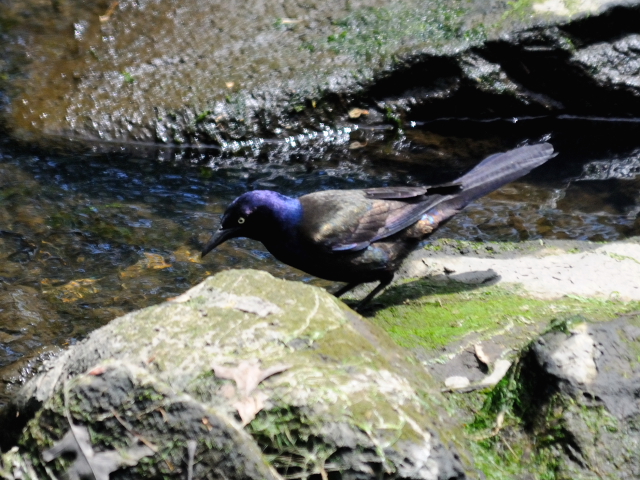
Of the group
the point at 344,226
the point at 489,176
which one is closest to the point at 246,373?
the point at 344,226

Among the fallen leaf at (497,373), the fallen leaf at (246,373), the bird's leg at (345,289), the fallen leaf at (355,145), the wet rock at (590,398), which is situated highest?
the fallen leaf at (246,373)

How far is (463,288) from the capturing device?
4.81 metres

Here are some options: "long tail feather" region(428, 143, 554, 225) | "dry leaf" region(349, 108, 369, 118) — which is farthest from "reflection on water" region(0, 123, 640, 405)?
"long tail feather" region(428, 143, 554, 225)

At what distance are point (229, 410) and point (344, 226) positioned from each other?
2.37 meters

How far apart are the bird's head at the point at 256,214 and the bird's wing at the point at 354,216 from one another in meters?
0.15

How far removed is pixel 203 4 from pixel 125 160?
2.62 meters

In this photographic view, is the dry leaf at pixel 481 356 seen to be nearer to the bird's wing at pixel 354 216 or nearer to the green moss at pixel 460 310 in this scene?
the green moss at pixel 460 310

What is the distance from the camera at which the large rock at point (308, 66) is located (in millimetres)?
8086

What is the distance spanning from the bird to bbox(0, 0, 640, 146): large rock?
325 centimetres

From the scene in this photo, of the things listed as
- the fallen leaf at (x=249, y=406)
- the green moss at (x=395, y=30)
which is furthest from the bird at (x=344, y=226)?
the green moss at (x=395, y=30)

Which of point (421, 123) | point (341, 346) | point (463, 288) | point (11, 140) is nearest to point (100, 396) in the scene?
point (341, 346)

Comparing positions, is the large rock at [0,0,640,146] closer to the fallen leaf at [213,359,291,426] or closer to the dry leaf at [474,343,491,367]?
the dry leaf at [474,343,491,367]

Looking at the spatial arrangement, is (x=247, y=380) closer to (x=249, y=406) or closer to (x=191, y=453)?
(x=249, y=406)

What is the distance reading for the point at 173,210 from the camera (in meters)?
6.57
